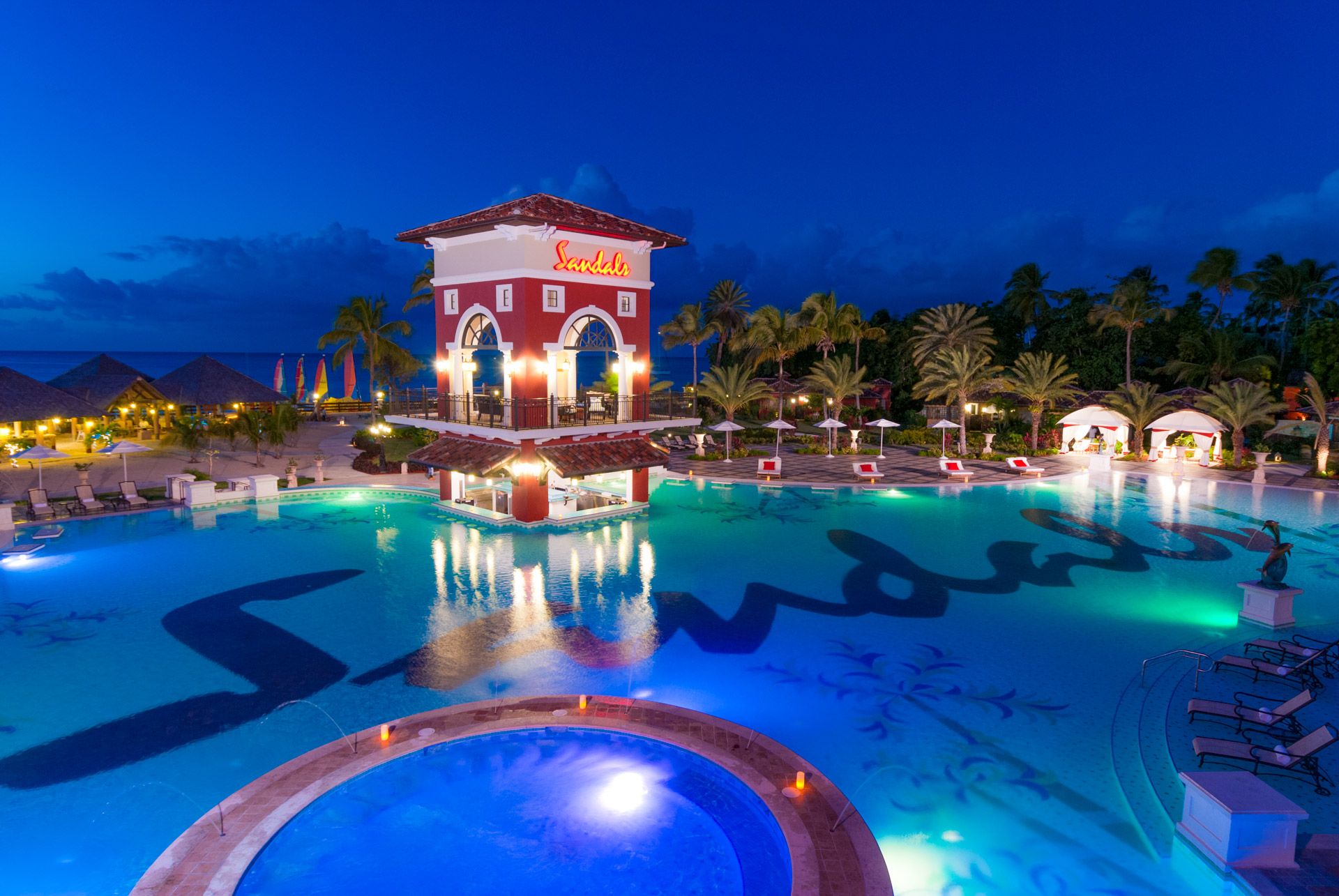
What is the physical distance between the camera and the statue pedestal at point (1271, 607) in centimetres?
1516

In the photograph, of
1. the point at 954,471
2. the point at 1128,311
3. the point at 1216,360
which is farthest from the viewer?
the point at 1216,360

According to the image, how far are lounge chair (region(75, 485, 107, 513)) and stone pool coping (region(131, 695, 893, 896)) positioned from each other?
20.0m

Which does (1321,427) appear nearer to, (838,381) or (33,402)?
(838,381)

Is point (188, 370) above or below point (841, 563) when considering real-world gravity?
above

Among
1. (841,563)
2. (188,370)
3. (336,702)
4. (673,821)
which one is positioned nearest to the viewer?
(673,821)

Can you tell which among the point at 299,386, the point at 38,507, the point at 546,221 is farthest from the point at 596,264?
the point at 299,386

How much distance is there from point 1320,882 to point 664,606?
11233 mm

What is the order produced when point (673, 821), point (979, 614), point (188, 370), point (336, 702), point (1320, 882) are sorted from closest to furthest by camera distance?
point (1320, 882) < point (673, 821) < point (336, 702) < point (979, 614) < point (188, 370)

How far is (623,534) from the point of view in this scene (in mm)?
23031

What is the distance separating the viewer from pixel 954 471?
32.6 meters

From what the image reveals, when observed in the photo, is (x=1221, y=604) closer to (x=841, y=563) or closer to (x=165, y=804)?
(x=841, y=563)

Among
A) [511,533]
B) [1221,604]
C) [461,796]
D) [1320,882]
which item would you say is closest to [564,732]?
[461,796]

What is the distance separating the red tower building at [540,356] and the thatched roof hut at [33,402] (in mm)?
19467

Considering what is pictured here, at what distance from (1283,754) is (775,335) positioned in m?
38.9
